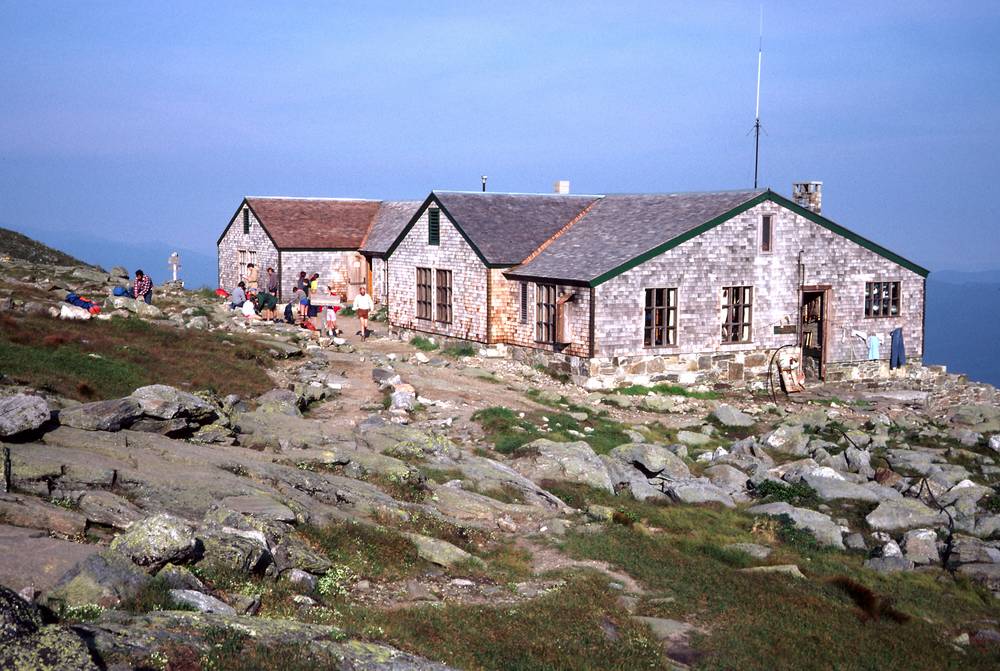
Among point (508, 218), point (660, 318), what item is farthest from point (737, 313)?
point (508, 218)

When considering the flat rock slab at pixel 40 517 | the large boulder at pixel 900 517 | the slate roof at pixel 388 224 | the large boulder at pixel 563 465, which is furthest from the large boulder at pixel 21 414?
the slate roof at pixel 388 224

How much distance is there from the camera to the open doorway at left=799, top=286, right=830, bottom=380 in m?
32.9

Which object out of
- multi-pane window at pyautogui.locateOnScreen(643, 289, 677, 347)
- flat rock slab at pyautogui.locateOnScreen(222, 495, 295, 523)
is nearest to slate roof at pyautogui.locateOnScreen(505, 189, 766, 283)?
multi-pane window at pyautogui.locateOnScreen(643, 289, 677, 347)

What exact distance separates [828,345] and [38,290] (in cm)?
2811

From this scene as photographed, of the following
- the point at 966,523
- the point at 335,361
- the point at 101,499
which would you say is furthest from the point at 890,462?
the point at 101,499

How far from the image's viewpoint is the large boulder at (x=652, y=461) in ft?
70.7

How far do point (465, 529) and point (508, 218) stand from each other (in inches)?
830

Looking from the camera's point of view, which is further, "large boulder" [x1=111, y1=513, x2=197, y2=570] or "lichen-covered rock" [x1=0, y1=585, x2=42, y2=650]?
"large boulder" [x1=111, y1=513, x2=197, y2=570]

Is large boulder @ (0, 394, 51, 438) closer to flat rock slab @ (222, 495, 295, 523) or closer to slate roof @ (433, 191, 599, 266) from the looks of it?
flat rock slab @ (222, 495, 295, 523)

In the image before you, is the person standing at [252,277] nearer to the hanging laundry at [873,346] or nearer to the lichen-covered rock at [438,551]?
the hanging laundry at [873,346]

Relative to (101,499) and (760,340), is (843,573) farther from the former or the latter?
(760,340)

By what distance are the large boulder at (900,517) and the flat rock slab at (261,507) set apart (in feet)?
39.0

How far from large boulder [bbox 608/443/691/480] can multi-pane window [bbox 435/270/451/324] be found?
14159mm

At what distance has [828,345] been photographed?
3309cm
